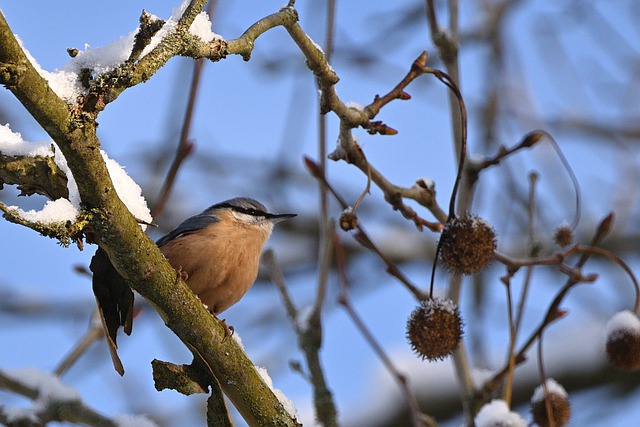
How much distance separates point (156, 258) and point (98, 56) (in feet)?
1.47

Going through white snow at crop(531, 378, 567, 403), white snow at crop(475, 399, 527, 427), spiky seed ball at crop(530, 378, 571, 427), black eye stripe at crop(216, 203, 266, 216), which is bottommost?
white snow at crop(475, 399, 527, 427)

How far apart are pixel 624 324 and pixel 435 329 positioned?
710mm

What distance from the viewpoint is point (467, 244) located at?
2279mm

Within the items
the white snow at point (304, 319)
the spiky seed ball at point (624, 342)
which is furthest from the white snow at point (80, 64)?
the spiky seed ball at point (624, 342)

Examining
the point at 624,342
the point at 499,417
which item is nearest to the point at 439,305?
the point at 499,417

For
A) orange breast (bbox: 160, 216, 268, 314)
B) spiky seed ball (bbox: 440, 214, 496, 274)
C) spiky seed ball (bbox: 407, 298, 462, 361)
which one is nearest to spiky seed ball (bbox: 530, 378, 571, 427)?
spiky seed ball (bbox: 407, 298, 462, 361)

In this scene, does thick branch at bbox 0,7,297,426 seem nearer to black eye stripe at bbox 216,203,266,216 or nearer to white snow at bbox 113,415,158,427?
white snow at bbox 113,415,158,427

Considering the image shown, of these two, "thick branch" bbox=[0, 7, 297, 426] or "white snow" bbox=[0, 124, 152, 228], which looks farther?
"white snow" bbox=[0, 124, 152, 228]

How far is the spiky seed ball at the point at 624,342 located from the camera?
249cm

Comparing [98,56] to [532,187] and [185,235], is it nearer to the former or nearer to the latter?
[185,235]

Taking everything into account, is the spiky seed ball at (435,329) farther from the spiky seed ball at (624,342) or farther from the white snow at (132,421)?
the white snow at (132,421)

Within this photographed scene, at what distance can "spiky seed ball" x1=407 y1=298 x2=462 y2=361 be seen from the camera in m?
2.30

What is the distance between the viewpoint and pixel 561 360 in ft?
20.3

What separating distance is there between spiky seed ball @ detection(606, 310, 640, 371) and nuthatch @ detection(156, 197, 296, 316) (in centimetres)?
134
